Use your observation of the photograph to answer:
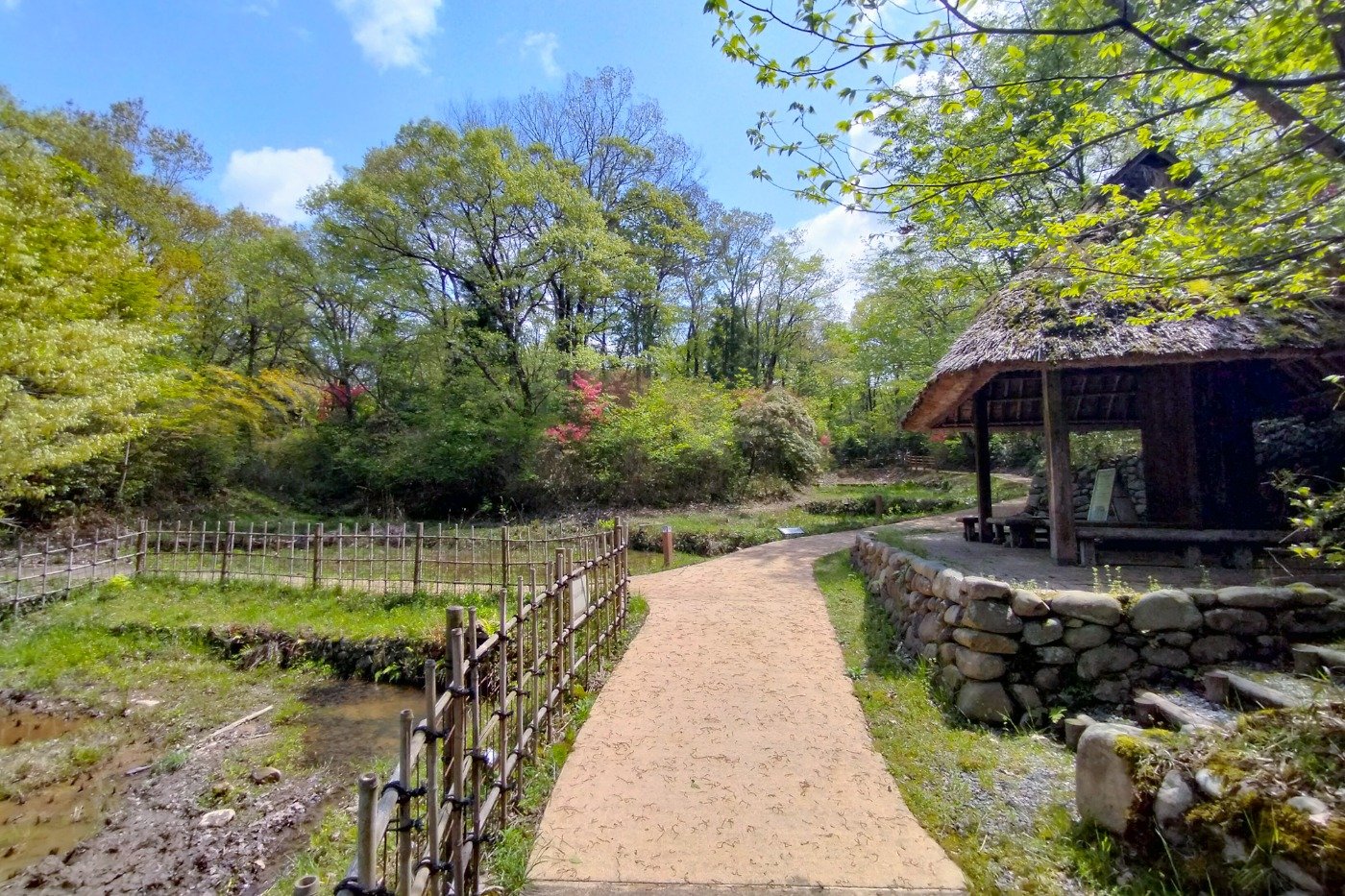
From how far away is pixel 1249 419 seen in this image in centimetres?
703

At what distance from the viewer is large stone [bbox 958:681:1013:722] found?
4145 mm

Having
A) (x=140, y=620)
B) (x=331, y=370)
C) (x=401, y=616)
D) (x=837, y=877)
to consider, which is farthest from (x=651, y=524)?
(x=331, y=370)

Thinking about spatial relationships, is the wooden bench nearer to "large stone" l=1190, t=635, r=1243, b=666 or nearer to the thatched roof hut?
the thatched roof hut

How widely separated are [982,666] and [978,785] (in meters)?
1.00

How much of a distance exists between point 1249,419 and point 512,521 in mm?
15168

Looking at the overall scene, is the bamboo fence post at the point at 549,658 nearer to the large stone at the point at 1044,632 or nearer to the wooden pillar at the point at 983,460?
the large stone at the point at 1044,632

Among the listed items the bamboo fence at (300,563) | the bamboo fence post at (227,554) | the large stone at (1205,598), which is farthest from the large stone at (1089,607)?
the bamboo fence post at (227,554)

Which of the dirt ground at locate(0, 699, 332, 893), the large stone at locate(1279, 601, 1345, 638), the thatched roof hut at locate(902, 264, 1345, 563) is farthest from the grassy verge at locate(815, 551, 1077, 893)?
the dirt ground at locate(0, 699, 332, 893)

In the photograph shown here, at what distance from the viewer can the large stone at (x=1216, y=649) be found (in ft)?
13.1

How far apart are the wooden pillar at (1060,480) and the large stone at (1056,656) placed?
7.68ft

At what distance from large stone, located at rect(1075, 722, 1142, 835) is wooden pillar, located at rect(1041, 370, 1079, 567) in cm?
367

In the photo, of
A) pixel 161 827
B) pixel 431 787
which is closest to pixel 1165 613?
pixel 431 787

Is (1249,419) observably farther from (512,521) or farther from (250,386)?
(250,386)

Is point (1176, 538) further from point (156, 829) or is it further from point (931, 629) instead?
point (156, 829)
